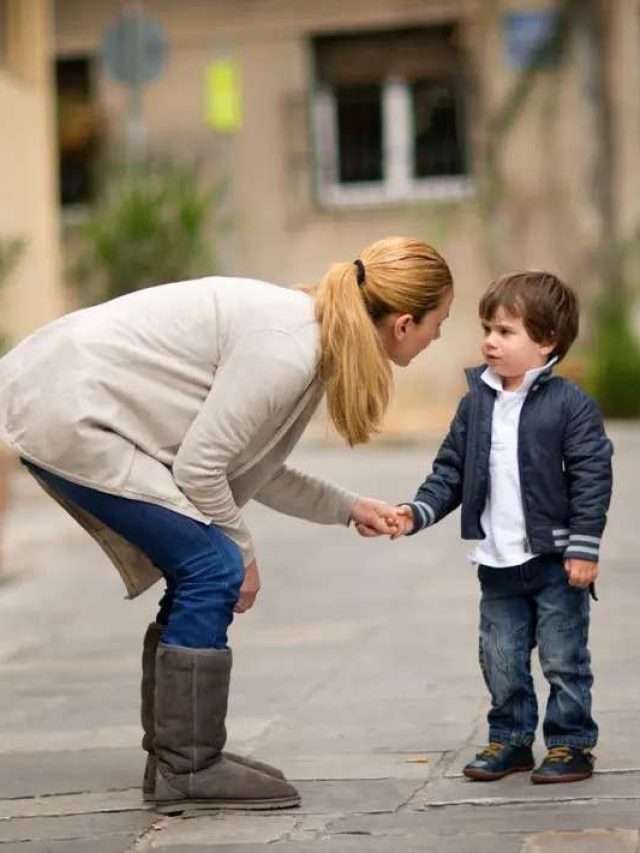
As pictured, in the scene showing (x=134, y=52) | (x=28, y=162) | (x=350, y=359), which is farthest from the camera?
(x=28, y=162)

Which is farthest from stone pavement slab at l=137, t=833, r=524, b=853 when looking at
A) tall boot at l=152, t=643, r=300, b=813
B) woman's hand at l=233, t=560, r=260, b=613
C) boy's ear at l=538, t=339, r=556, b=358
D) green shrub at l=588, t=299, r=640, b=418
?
green shrub at l=588, t=299, r=640, b=418

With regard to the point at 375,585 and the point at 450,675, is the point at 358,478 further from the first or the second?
the point at 450,675

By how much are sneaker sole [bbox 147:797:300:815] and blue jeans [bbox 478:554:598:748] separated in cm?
62

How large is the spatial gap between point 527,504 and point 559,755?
62 centimetres

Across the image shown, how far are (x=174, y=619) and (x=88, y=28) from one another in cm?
1777

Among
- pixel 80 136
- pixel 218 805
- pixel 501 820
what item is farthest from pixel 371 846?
pixel 80 136

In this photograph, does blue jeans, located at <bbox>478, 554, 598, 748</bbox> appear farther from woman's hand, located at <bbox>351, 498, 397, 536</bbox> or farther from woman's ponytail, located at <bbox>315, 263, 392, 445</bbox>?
woman's ponytail, located at <bbox>315, 263, 392, 445</bbox>

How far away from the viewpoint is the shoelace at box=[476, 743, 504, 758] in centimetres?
528

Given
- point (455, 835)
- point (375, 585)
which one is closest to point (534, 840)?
point (455, 835)

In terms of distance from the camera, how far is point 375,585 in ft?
32.1

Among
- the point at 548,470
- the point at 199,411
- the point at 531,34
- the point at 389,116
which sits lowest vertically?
the point at 548,470

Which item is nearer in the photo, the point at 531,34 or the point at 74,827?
the point at 74,827

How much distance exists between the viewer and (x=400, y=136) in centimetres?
2161

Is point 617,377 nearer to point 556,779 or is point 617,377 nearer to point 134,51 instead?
point 134,51
